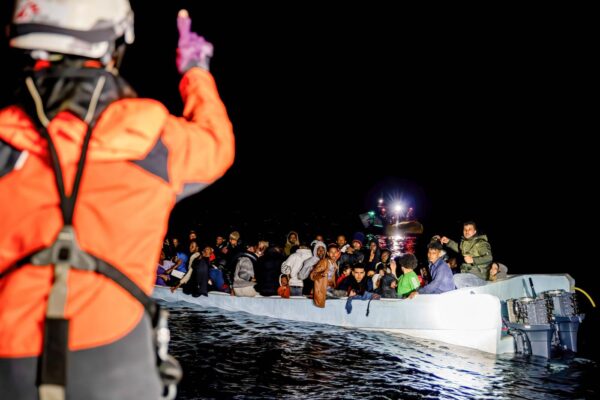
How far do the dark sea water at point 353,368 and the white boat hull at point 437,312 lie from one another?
275mm

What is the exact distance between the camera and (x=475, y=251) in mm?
11352

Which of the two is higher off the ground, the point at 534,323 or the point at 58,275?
the point at 58,275

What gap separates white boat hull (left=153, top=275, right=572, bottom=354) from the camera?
380 inches

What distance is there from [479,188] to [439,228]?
41373 mm

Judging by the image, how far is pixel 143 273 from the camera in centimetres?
150

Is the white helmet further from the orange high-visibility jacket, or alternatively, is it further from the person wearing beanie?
the person wearing beanie

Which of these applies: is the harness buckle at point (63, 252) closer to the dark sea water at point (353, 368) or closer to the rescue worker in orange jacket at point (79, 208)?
the rescue worker in orange jacket at point (79, 208)

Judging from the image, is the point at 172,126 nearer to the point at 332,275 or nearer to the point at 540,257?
the point at 332,275

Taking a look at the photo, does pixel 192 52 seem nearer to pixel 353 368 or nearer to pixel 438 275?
pixel 353 368

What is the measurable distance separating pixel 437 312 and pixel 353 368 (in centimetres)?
274

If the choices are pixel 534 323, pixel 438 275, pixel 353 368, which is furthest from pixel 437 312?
pixel 353 368

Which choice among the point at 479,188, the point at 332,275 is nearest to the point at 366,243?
the point at 332,275

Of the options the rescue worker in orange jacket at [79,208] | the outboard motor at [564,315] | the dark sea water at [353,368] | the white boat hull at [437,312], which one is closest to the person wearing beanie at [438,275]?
the white boat hull at [437,312]

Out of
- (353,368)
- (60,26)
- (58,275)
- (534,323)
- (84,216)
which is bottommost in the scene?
(353,368)
